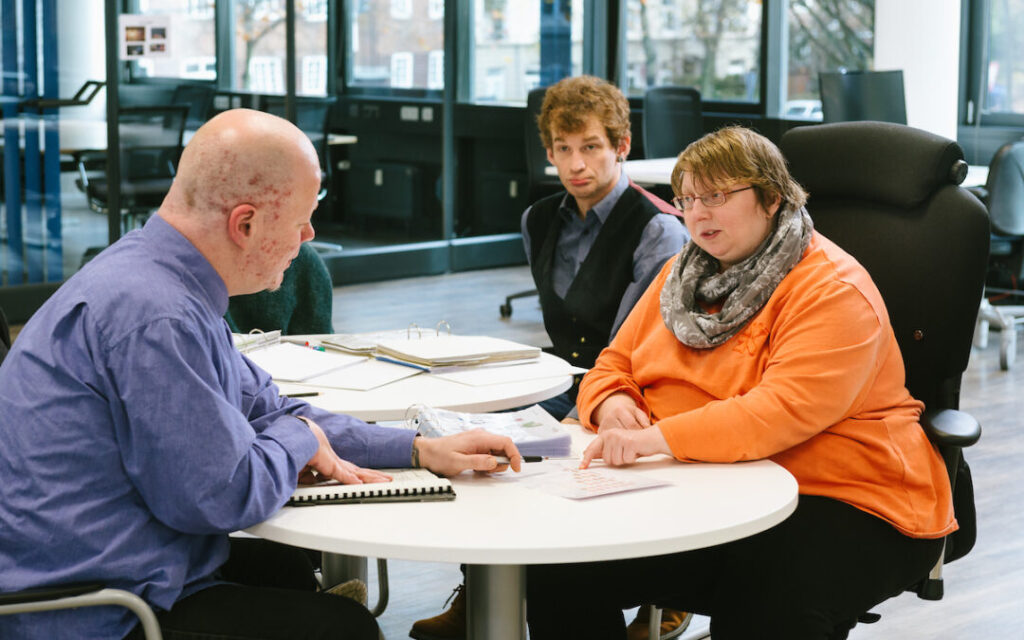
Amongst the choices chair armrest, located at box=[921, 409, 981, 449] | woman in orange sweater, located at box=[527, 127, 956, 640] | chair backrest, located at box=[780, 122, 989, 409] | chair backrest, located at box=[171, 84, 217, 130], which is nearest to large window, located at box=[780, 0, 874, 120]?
chair backrest, located at box=[171, 84, 217, 130]

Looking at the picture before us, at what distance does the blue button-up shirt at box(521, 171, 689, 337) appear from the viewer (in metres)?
2.89

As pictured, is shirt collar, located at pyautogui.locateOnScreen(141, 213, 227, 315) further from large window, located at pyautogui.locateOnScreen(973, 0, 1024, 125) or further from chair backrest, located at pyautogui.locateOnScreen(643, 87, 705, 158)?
large window, located at pyautogui.locateOnScreen(973, 0, 1024, 125)

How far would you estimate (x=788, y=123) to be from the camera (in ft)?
25.2

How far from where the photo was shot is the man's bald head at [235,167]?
160 centimetres

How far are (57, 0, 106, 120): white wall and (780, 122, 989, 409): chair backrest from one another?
16.9ft

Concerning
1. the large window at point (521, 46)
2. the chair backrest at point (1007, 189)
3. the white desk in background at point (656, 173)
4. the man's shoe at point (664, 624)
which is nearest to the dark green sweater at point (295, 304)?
the man's shoe at point (664, 624)

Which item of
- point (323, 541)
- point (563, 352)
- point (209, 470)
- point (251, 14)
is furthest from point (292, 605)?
point (251, 14)

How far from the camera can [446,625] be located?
283 centimetres

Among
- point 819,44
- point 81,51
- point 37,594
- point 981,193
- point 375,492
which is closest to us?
point 37,594

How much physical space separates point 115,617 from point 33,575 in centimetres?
11

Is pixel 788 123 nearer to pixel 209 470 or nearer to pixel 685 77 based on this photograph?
pixel 685 77

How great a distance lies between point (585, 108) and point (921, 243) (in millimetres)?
1020

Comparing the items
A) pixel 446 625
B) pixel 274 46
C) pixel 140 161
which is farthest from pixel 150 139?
pixel 446 625

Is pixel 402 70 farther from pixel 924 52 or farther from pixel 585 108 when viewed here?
pixel 585 108
